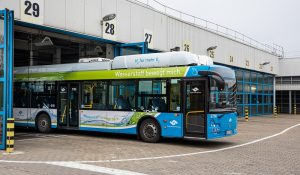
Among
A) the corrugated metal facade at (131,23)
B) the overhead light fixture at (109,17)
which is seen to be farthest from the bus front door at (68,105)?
the overhead light fixture at (109,17)

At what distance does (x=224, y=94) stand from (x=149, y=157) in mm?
4043

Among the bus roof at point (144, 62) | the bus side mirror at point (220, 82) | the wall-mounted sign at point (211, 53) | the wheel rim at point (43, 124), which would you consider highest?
the wall-mounted sign at point (211, 53)

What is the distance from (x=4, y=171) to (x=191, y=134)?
6348 mm

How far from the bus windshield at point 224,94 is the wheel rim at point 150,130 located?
2292 millimetres

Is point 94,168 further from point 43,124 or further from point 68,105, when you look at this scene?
point 43,124

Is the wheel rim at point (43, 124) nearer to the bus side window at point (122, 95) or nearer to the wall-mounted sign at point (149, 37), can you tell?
the bus side window at point (122, 95)

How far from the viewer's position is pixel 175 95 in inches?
526

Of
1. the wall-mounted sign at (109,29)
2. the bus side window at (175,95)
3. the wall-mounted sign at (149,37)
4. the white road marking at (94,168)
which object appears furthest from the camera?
the wall-mounted sign at (149,37)

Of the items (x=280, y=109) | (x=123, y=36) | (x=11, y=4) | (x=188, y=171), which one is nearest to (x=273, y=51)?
(x=280, y=109)

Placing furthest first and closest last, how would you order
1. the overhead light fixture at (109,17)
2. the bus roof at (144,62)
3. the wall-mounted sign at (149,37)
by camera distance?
1. the wall-mounted sign at (149,37)
2. the overhead light fixture at (109,17)
3. the bus roof at (144,62)

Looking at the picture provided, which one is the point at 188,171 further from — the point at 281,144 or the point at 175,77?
the point at 281,144

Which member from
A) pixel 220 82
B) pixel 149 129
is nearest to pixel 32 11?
pixel 149 129

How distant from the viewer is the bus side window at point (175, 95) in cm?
1328

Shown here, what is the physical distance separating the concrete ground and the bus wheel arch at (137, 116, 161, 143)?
0.32 metres
